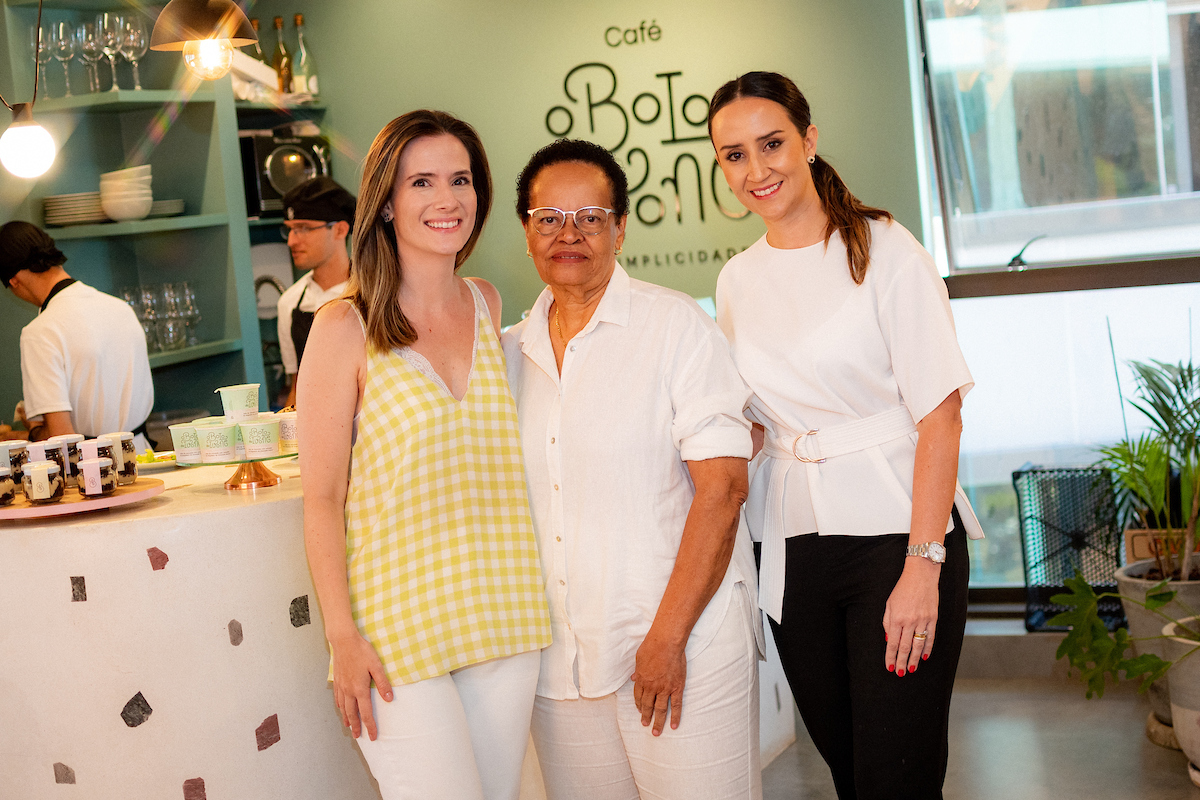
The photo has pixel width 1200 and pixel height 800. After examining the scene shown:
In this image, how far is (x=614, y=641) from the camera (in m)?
1.77

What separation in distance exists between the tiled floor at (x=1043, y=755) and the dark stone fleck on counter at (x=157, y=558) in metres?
1.78

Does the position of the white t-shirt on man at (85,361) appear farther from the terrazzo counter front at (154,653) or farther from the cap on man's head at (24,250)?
the terrazzo counter front at (154,653)

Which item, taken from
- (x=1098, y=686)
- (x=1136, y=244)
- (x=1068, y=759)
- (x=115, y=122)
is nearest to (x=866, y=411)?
(x=1098, y=686)

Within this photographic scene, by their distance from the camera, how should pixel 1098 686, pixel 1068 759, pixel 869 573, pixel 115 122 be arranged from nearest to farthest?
pixel 869 573, pixel 1098 686, pixel 1068 759, pixel 115 122

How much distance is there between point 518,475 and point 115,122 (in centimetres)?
358

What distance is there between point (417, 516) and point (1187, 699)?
7.55 ft

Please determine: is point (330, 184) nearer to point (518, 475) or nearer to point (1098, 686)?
point (518, 475)

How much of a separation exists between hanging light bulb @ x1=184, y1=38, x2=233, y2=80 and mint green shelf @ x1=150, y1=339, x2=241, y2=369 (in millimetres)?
1451

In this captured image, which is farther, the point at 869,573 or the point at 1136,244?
the point at 1136,244

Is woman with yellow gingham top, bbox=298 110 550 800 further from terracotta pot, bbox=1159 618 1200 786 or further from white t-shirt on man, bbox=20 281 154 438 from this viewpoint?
Result: white t-shirt on man, bbox=20 281 154 438

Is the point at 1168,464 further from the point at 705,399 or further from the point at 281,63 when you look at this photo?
the point at 281,63

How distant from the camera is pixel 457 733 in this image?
5.62 feet

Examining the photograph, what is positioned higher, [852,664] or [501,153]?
[501,153]

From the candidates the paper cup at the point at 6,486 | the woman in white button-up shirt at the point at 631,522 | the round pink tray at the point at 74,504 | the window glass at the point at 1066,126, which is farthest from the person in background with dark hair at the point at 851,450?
the window glass at the point at 1066,126
